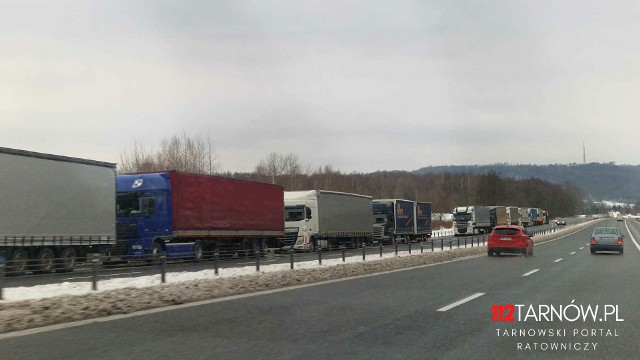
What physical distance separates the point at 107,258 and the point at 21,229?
4.13 metres

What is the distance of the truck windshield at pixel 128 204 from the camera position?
26898 mm

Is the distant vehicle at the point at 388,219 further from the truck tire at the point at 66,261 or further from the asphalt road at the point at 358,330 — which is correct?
the asphalt road at the point at 358,330

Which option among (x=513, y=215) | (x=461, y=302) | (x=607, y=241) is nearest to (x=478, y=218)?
(x=513, y=215)

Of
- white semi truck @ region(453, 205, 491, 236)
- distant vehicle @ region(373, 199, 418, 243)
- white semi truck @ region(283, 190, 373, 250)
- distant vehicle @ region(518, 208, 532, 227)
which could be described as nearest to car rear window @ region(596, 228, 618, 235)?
white semi truck @ region(283, 190, 373, 250)

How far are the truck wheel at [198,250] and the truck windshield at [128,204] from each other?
3308 mm

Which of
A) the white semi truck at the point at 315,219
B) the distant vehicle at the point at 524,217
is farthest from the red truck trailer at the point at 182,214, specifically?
the distant vehicle at the point at 524,217

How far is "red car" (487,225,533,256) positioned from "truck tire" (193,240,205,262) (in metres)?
14.7

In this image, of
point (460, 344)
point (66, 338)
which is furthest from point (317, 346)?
point (66, 338)

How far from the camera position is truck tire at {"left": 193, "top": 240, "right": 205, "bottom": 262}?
2801 cm

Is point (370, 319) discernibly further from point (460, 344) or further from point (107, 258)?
point (107, 258)

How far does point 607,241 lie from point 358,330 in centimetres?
2824

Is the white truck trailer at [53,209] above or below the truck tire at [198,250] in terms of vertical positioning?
above

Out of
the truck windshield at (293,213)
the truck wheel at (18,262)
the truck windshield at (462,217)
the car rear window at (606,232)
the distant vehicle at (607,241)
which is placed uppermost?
the truck windshield at (293,213)

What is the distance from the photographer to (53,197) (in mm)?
21953
